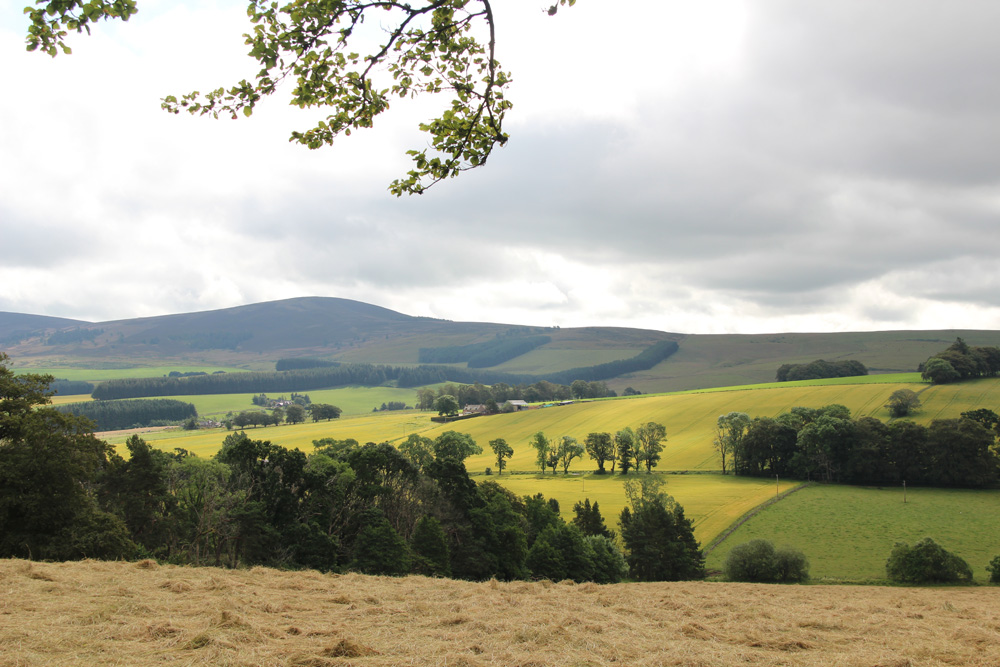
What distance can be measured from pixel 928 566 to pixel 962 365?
290 ft

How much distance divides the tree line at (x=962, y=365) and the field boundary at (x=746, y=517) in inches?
2114

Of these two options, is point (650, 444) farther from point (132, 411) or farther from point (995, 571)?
point (132, 411)

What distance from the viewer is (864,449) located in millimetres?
78188

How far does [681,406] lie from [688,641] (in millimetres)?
124455

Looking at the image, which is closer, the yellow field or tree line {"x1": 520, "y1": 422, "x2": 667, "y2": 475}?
the yellow field

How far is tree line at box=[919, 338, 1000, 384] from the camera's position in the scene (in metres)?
112

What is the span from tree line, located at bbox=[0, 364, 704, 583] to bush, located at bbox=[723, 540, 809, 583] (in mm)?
3762

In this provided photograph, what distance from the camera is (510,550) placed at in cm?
4478

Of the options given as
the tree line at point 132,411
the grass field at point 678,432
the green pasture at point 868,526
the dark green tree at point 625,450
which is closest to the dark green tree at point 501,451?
the grass field at point 678,432

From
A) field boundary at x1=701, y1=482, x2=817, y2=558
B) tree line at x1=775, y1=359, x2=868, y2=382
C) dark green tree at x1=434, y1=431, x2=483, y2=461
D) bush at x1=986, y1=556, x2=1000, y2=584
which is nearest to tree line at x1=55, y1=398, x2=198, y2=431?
dark green tree at x1=434, y1=431, x2=483, y2=461

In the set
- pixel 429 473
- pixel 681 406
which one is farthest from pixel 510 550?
pixel 681 406

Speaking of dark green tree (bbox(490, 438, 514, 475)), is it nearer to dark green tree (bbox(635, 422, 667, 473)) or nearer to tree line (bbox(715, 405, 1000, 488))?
dark green tree (bbox(635, 422, 667, 473))

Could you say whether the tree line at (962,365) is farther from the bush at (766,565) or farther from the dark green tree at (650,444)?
the bush at (766,565)

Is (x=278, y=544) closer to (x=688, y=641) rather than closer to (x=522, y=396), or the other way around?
(x=688, y=641)
